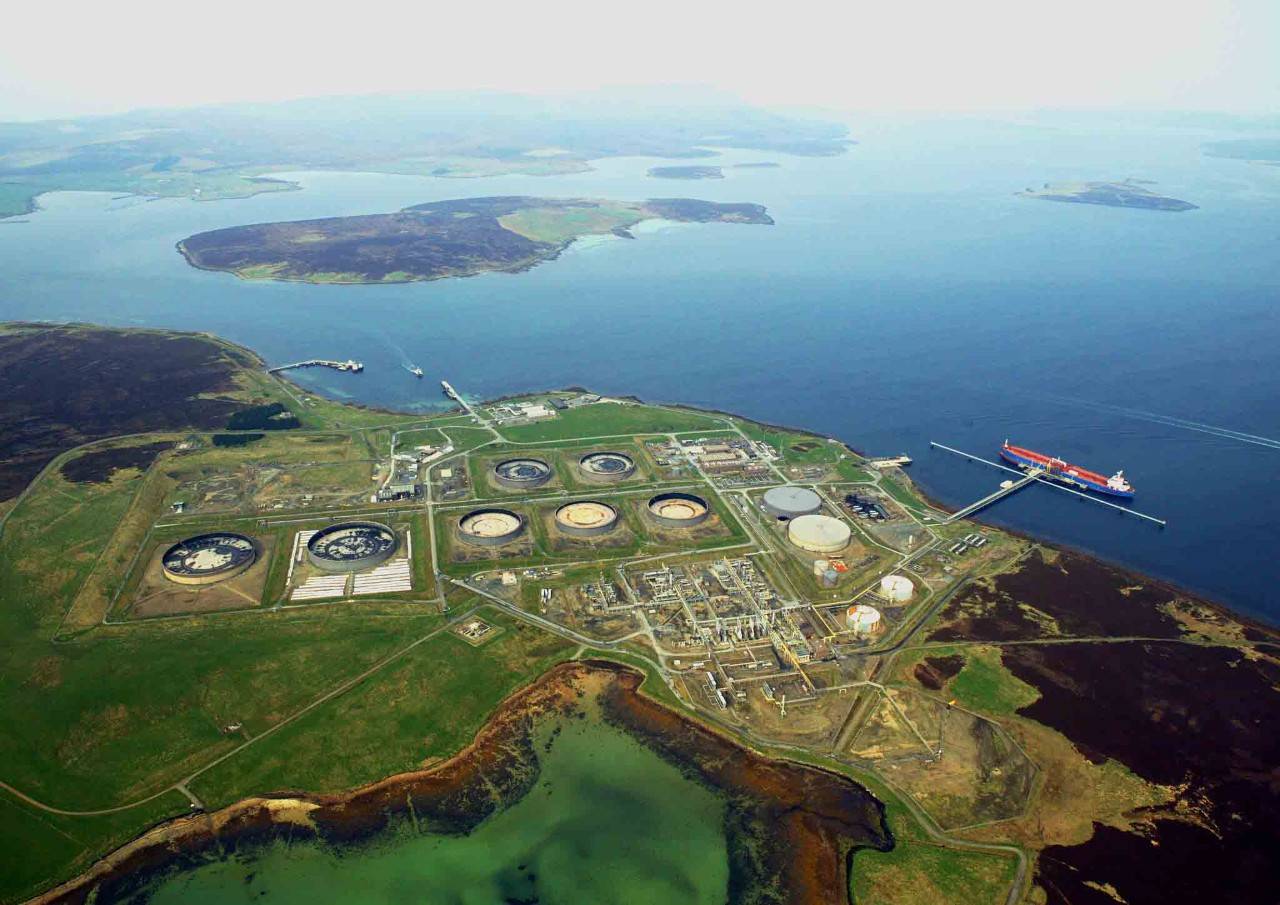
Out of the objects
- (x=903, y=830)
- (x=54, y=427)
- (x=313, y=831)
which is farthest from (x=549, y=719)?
(x=54, y=427)

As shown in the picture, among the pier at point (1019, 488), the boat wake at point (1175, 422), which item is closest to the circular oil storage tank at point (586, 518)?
the pier at point (1019, 488)

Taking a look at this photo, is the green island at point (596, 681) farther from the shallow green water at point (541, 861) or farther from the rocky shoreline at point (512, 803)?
the shallow green water at point (541, 861)

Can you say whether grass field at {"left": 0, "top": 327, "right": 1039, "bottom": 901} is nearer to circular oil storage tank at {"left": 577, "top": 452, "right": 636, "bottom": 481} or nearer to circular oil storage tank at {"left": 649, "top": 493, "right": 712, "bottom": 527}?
circular oil storage tank at {"left": 649, "top": 493, "right": 712, "bottom": 527}

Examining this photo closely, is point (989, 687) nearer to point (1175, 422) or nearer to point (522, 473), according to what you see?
point (522, 473)

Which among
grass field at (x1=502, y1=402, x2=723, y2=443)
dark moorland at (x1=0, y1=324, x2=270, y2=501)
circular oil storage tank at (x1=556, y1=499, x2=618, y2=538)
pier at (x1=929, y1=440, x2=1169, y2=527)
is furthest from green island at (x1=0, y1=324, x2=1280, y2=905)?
grass field at (x1=502, y1=402, x2=723, y2=443)

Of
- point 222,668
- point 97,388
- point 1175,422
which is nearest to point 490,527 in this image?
point 222,668
